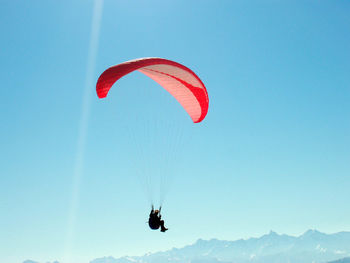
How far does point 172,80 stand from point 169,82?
33 centimetres

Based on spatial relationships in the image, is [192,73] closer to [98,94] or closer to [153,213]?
[98,94]

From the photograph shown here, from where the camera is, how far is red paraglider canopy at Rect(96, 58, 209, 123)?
16016mm

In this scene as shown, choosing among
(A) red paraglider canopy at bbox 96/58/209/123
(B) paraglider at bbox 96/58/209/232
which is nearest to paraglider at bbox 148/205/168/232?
(B) paraglider at bbox 96/58/209/232

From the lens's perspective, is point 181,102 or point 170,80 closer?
point 170,80

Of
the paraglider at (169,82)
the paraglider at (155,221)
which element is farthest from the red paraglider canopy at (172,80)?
the paraglider at (155,221)

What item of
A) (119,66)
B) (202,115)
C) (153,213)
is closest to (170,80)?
(202,115)

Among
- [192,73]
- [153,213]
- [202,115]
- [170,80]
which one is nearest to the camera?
[153,213]

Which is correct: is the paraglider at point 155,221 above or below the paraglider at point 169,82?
below

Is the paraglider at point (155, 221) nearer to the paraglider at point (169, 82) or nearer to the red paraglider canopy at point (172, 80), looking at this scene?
the paraglider at point (169, 82)

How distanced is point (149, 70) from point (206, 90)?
3.73 metres

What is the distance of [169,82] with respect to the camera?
2100cm

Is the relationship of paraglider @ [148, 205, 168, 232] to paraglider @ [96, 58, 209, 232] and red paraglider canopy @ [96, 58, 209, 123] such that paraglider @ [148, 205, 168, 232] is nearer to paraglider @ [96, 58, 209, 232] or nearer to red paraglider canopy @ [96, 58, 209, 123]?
paraglider @ [96, 58, 209, 232]

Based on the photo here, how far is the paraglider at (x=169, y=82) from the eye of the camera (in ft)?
52.6

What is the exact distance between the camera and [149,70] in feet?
64.9
